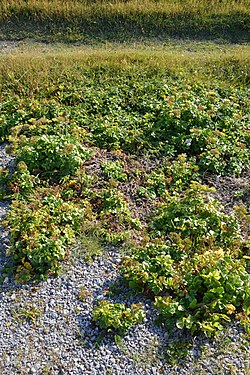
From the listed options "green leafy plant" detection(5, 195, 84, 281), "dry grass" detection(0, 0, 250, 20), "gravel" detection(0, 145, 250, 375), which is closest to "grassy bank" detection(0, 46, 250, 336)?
"green leafy plant" detection(5, 195, 84, 281)

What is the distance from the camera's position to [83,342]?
5406 millimetres

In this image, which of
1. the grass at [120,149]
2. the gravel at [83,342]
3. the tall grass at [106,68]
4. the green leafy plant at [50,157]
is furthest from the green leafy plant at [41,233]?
the tall grass at [106,68]

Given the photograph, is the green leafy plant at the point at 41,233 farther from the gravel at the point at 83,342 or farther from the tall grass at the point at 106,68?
the tall grass at the point at 106,68

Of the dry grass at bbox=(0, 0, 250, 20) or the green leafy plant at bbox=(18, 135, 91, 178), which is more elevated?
the dry grass at bbox=(0, 0, 250, 20)

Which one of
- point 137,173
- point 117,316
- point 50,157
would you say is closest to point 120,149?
point 137,173

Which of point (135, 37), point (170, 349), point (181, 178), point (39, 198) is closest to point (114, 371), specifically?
point (170, 349)

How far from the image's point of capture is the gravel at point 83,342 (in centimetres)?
520

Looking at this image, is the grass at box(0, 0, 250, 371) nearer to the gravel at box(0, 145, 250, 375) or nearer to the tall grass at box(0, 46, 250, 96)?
the tall grass at box(0, 46, 250, 96)

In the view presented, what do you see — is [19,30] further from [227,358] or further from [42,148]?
[227,358]

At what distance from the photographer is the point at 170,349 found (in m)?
5.35

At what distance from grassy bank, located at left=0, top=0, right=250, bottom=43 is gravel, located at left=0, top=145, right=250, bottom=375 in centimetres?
1164

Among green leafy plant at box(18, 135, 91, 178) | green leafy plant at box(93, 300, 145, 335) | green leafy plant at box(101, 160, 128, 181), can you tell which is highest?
green leafy plant at box(18, 135, 91, 178)

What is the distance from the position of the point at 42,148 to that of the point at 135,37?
9306 mm

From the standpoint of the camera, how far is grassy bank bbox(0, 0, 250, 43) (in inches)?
625
